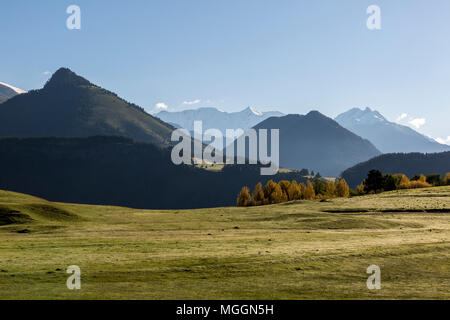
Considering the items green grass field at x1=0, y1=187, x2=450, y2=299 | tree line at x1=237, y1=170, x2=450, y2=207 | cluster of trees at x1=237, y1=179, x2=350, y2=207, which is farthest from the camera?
cluster of trees at x1=237, y1=179, x2=350, y2=207

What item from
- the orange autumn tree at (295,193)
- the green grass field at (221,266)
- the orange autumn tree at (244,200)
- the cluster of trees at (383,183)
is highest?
the cluster of trees at (383,183)

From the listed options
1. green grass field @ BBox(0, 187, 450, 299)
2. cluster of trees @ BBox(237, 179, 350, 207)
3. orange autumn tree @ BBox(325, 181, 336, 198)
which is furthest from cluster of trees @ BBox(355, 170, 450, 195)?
green grass field @ BBox(0, 187, 450, 299)

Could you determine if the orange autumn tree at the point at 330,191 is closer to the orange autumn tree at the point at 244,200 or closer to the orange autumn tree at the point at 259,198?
→ the orange autumn tree at the point at 259,198

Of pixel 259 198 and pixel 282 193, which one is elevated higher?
pixel 282 193

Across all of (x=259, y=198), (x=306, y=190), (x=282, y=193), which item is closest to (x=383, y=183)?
(x=306, y=190)

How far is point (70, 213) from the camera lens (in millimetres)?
79375

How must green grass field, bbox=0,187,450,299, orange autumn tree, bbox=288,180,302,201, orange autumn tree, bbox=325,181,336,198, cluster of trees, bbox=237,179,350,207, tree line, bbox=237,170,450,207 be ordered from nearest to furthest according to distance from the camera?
green grass field, bbox=0,187,450,299
tree line, bbox=237,170,450,207
cluster of trees, bbox=237,179,350,207
orange autumn tree, bbox=288,180,302,201
orange autumn tree, bbox=325,181,336,198

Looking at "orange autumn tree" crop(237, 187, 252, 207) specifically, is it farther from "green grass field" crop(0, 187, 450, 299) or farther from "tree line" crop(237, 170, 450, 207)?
"green grass field" crop(0, 187, 450, 299)

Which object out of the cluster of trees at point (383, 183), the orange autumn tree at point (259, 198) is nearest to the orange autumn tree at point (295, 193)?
the orange autumn tree at point (259, 198)

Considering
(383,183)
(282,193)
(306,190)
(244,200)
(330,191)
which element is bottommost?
(244,200)

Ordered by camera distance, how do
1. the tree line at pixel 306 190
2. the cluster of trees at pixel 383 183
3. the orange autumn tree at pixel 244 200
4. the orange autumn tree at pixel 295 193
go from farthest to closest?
1. the orange autumn tree at pixel 244 200
2. the orange autumn tree at pixel 295 193
3. the tree line at pixel 306 190
4. the cluster of trees at pixel 383 183

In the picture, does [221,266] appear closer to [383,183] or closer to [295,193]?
[295,193]

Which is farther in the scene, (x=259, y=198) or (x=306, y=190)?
(x=306, y=190)
